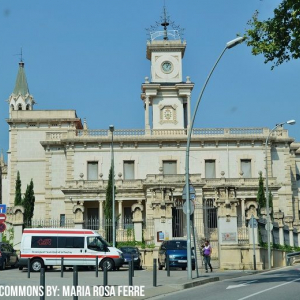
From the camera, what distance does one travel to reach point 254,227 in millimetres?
34219

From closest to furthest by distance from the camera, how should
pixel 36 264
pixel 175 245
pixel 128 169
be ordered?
1. pixel 36 264
2. pixel 175 245
3. pixel 128 169

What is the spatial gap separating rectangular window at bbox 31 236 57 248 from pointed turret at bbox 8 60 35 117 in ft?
176

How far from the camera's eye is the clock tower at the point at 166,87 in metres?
63.8

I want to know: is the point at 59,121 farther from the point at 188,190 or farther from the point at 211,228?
the point at 188,190

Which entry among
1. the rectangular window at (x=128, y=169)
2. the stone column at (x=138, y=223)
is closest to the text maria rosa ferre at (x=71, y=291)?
the stone column at (x=138, y=223)

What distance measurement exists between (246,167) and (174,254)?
29.5m

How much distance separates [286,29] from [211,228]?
25529 mm

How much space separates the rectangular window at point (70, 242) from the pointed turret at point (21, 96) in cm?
5378

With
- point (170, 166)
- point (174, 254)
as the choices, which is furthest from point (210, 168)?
point (174, 254)

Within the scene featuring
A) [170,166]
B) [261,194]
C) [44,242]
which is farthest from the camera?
[170,166]

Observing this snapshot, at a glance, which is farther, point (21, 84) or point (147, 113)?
point (21, 84)

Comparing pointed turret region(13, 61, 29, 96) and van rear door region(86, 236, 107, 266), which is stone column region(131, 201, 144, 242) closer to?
van rear door region(86, 236, 107, 266)

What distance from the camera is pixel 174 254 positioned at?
33250mm

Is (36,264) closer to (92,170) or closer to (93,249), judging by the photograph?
(93,249)
